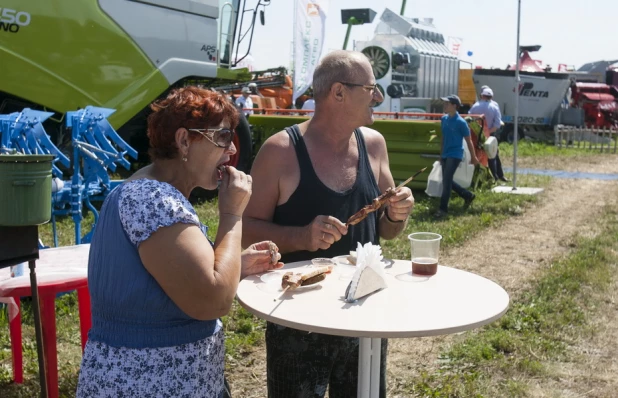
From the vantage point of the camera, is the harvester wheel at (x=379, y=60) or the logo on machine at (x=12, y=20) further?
the harvester wheel at (x=379, y=60)

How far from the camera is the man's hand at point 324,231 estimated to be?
2.54 m

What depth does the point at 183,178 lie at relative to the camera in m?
2.02

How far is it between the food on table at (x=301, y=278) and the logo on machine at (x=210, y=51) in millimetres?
7790

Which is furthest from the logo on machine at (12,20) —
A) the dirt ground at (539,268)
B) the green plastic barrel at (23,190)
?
the green plastic barrel at (23,190)

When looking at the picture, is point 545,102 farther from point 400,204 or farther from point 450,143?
point 400,204

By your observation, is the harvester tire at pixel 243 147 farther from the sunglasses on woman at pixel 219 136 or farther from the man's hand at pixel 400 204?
the sunglasses on woman at pixel 219 136

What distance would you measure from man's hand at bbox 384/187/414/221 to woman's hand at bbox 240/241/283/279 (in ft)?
1.73

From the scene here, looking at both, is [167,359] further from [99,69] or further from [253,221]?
[99,69]

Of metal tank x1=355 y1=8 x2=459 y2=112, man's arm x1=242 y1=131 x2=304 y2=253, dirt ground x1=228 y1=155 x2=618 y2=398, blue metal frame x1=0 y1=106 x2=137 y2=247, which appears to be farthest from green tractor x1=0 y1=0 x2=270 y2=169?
metal tank x1=355 y1=8 x2=459 y2=112

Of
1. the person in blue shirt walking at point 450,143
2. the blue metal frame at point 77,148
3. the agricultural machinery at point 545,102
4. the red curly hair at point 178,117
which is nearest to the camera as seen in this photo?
the red curly hair at point 178,117

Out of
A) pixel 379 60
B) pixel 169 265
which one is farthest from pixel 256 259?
pixel 379 60

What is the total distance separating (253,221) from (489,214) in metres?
7.06

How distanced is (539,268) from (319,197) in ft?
15.3

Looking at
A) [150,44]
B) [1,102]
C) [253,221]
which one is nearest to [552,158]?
[150,44]
